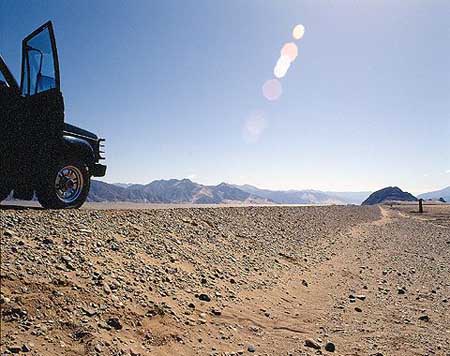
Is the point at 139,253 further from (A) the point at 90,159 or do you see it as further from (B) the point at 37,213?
(A) the point at 90,159

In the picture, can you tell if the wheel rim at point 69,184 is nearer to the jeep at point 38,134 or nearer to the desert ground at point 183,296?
the jeep at point 38,134

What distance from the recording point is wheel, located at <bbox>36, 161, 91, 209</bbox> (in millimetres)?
10352

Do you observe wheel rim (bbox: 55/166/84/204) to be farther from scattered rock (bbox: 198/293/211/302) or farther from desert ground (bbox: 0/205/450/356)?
scattered rock (bbox: 198/293/211/302)

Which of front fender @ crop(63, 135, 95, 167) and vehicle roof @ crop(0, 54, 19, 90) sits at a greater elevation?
vehicle roof @ crop(0, 54, 19, 90)

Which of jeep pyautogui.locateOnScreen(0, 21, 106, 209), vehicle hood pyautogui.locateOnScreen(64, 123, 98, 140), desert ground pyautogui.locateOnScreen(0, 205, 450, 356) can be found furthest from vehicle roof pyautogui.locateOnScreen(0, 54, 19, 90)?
desert ground pyautogui.locateOnScreen(0, 205, 450, 356)

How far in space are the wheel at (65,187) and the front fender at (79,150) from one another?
459mm

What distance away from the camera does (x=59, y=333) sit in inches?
199

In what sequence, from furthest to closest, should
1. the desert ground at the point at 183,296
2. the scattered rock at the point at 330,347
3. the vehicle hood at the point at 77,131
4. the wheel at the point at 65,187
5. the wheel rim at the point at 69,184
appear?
1. the vehicle hood at the point at 77,131
2. the wheel rim at the point at 69,184
3. the wheel at the point at 65,187
4. the scattered rock at the point at 330,347
5. the desert ground at the point at 183,296

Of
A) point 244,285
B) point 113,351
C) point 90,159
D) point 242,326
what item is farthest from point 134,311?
point 90,159

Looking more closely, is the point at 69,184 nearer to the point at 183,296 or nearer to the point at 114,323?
the point at 183,296

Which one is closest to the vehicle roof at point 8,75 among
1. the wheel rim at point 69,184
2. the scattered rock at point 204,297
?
the wheel rim at point 69,184

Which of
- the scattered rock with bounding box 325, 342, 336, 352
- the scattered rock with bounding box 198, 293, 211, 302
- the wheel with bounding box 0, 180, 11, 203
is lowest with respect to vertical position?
the scattered rock with bounding box 325, 342, 336, 352

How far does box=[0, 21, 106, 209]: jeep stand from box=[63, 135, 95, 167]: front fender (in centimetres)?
4

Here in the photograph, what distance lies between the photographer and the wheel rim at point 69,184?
35.4 ft
